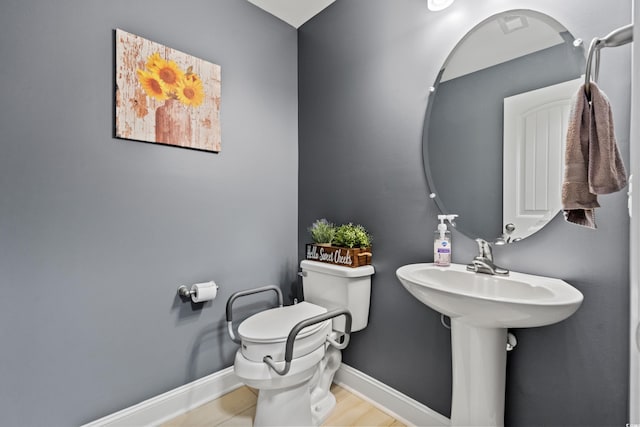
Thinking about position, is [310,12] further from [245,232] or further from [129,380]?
[129,380]

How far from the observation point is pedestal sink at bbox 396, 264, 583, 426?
0.95 metres

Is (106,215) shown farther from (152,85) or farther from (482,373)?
(482,373)

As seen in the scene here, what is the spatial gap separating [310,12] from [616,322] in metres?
2.19

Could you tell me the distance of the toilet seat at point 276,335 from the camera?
131 centimetres

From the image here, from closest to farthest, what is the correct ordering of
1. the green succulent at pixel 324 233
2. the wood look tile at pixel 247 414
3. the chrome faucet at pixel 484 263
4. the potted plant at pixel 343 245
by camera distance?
the chrome faucet at pixel 484 263, the wood look tile at pixel 247 414, the potted plant at pixel 343 245, the green succulent at pixel 324 233

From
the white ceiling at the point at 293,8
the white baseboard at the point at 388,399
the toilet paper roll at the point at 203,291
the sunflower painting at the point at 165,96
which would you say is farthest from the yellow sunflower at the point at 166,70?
the white baseboard at the point at 388,399

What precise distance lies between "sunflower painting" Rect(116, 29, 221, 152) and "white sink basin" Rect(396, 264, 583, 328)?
130 centimetres

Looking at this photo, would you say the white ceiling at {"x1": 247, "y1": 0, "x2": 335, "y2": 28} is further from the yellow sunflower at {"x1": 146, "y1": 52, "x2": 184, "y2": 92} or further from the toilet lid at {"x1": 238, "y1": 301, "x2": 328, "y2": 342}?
Result: the toilet lid at {"x1": 238, "y1": 301, "x2": 328, "y2": 342}

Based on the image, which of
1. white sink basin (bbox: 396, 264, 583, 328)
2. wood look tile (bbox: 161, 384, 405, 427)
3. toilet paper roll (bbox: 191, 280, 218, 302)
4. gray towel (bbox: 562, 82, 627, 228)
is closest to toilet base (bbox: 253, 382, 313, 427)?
wood look tile (bbox: 161, 384, 405, 427)

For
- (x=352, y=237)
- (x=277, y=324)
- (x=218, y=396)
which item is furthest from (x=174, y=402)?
(x=352, y=237)

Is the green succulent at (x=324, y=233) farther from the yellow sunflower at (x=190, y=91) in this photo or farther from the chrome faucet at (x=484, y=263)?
the yellow sunflower at (x=190, y=91)

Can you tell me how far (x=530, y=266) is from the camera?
3.72ft

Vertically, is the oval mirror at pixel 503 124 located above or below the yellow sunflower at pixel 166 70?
below

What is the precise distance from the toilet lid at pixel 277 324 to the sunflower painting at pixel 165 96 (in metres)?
0.97
